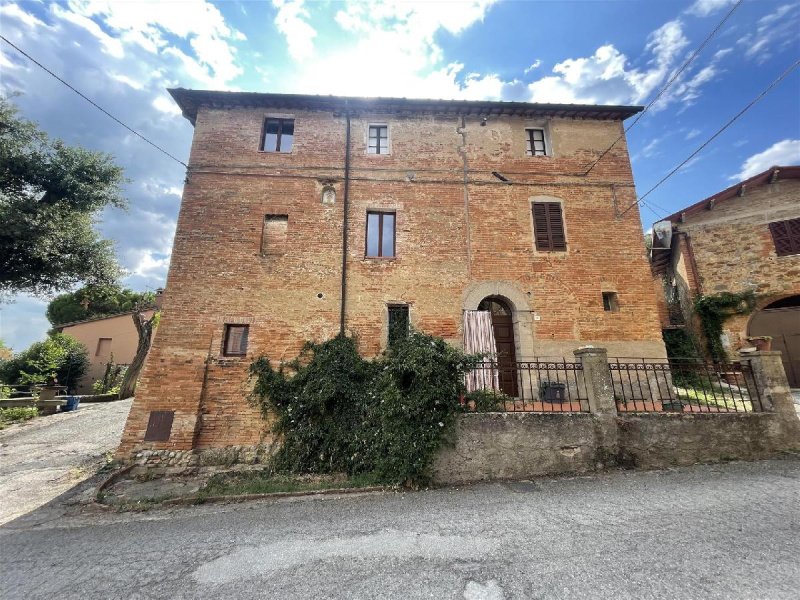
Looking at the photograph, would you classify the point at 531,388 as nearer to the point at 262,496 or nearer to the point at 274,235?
the point at 262,496

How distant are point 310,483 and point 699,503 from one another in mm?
6472

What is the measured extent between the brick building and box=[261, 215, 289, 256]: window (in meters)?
0.07

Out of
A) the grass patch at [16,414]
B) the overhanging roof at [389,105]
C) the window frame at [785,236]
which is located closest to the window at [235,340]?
the overhanging roof at [389,105]

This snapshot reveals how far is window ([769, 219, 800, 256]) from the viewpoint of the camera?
11.4 meters

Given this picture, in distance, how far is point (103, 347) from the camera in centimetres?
2317

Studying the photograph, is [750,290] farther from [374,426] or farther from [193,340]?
[193,340]

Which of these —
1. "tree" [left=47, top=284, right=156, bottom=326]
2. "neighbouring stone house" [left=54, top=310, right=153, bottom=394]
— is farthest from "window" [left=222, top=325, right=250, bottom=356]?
"tree" [left=47, top=284, right=156, bottom=326]

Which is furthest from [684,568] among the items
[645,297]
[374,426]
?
[645,297]

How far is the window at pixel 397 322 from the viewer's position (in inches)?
344

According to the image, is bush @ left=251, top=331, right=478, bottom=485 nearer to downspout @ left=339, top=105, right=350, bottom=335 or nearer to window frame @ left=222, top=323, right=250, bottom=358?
window frame @ left=222, top=323, right=250, bottom=358

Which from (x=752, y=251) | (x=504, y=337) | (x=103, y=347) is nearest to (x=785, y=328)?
(x=752, y=251)

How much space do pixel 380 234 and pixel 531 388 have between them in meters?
5.85

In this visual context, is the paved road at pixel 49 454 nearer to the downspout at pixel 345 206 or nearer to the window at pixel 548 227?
the downspout at pixel 345 206

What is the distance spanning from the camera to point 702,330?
1207 cm
